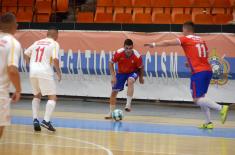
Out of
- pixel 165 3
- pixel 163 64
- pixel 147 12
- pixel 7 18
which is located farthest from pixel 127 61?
pixel 165 3

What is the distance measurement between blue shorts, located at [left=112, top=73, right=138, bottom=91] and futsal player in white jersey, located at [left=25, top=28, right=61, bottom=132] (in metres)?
2.87

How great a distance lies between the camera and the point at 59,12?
870 inches

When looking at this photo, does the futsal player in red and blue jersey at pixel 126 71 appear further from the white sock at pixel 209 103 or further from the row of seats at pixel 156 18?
the row of seats at pixel 156 18

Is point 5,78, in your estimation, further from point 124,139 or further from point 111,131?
point 111,131

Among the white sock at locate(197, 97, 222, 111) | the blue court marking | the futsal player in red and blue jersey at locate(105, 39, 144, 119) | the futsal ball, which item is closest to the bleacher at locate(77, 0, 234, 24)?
the futsal player in red and blue jersey at locate(105, 39, 144, 119)

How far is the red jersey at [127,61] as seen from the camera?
13531mm

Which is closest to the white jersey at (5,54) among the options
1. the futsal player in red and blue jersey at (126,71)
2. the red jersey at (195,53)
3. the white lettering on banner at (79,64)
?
the red jersey at (195,53)

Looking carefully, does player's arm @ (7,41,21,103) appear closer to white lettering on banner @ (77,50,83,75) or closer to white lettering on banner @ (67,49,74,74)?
white lettering on banner @ (77,50,83,75)

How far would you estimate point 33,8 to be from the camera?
22016 mm

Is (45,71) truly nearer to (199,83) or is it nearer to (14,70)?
(199,83)

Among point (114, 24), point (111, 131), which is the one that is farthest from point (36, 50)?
point (114, 24)

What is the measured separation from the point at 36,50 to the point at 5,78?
4176 millimetres

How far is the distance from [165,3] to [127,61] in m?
7.13

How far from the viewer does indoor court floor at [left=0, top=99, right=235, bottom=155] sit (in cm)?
848
